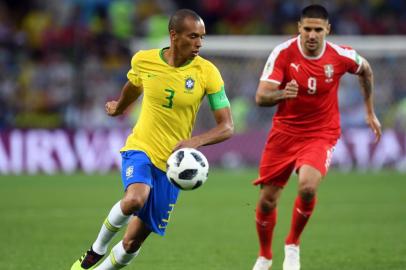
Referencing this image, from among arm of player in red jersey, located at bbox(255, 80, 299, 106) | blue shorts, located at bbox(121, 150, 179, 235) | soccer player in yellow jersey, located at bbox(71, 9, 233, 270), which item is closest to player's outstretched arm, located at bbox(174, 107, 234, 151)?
soccer player in yellow jersey, located at bbox(71, 9, 233, 270)

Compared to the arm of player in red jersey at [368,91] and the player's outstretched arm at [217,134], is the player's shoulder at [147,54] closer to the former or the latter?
the player's outstretched arm at [217,134]

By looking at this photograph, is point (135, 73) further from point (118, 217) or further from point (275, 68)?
point (275, 68)

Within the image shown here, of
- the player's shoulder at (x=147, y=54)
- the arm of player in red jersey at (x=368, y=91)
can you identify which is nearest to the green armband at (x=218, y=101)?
the player's shoulder at (x=147, y=54)

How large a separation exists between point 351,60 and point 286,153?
3.46 feet

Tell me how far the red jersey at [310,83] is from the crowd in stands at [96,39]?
470 inches

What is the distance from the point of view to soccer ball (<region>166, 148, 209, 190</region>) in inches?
288

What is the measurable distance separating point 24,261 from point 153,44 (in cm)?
1251

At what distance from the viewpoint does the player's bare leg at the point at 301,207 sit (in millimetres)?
8492

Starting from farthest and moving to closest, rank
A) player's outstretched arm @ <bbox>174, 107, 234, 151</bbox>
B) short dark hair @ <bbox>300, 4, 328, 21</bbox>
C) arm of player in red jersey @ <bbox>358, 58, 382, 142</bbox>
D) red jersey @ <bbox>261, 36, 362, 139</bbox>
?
arm of player in red jersey @ <bbox>358, 58, 382, 142</bbox>
red jersey @ <bbox>261, 36, 362, 139</bbox>
short dark hair @ <bbox>300, 4, 328, 21</bbox>
player's outstretched arm @ <bbox>174, 107, 234, 151</bbox>

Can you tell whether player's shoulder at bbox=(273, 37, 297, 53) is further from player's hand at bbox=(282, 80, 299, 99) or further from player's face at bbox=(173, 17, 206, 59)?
player's face at bbox=(173, 17, 206, 59)

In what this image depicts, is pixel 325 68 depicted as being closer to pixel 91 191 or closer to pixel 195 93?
pixel 195 93

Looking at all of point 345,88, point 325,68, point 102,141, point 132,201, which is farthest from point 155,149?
point 345,88

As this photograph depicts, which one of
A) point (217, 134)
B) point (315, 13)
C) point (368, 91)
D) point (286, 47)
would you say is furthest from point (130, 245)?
point (368, 91)

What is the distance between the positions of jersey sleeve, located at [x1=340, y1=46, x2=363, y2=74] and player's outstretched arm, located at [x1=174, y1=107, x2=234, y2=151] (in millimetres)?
1789
